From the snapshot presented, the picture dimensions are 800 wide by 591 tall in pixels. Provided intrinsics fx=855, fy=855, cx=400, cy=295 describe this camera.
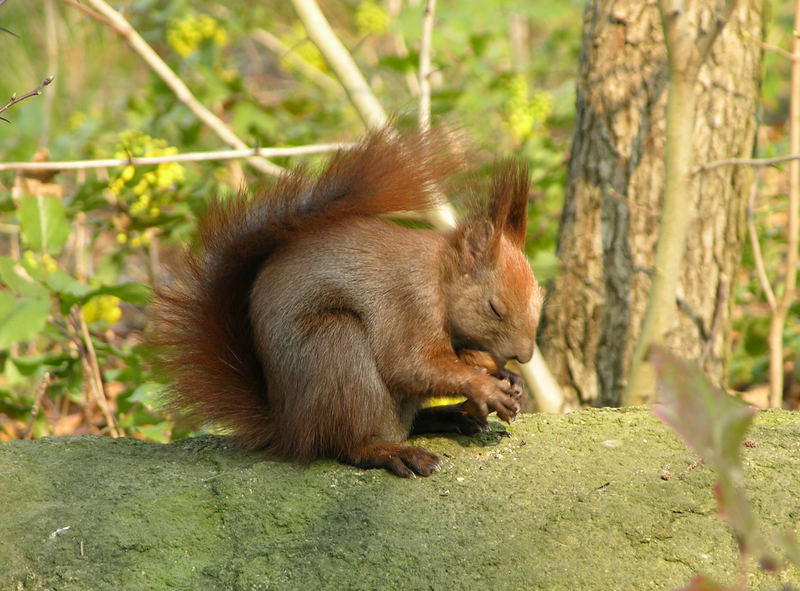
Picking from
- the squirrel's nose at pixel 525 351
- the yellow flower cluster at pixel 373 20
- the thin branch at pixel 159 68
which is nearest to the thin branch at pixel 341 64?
the thin branch at pixel 159 68

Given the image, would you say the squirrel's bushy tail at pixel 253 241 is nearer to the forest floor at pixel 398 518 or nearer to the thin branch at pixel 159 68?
the forest floor at pixel 398 518

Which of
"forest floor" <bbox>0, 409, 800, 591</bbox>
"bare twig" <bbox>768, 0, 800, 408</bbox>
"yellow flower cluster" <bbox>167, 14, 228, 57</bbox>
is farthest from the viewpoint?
"yellow flower cluster" <bbox>167, 14, 228, 57</bbox>

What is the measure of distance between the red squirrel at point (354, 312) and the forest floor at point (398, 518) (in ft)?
0.39

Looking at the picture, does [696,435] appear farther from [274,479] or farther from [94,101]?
[94,101]

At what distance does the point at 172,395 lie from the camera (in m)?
2.21

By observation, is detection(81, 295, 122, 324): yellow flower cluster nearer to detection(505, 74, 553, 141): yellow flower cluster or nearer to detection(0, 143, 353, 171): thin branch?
detection(0, 143, 353, 171): thin branch

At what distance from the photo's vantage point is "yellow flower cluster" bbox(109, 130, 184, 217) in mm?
3166

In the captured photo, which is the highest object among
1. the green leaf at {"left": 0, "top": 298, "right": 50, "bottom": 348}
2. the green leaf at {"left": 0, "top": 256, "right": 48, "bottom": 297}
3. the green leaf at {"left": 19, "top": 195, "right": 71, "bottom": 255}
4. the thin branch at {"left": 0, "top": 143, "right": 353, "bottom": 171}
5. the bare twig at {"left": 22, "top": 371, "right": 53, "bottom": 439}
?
the thin branch at {"left": 0, "top": 143, "right": 353, "bottom": 171}

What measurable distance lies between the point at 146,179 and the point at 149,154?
0.31ft

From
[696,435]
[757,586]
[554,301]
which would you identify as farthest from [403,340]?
[554,301]

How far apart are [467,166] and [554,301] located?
1.30 meters

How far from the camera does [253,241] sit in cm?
212

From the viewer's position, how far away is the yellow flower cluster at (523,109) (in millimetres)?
4148

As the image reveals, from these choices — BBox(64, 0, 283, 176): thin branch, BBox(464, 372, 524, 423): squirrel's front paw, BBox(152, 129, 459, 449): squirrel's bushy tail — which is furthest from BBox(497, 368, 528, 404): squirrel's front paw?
BBox(64, 0, 283, 176): thin branch
